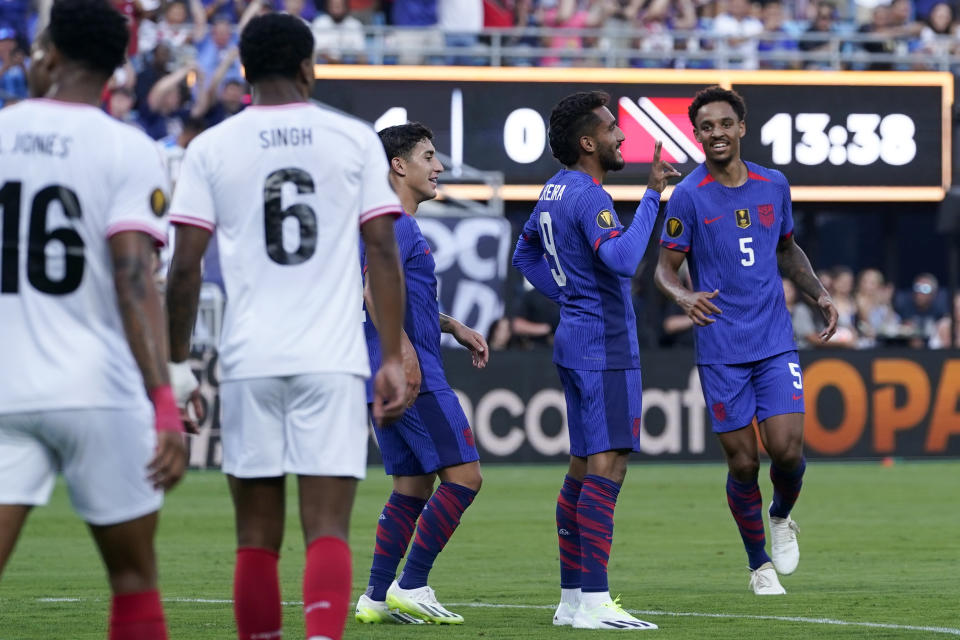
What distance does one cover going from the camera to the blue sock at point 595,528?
726 centimetres

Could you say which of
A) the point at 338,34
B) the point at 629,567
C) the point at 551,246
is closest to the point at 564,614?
the point at 551,246

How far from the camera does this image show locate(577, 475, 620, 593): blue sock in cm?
726

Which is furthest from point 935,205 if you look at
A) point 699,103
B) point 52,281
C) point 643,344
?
point 52,281

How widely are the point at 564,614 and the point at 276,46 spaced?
330cm

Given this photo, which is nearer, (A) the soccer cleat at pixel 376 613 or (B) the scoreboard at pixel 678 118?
(A) the soccer cleat at pixel 376 613

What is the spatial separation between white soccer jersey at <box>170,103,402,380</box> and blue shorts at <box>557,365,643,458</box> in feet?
7.99

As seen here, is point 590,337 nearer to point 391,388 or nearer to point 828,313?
point 828,313

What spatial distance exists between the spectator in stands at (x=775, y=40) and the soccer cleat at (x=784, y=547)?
1334cm

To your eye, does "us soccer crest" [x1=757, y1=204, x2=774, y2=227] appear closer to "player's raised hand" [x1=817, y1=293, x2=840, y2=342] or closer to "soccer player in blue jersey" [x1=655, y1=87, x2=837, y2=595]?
"soccer player in blue jersey" [x1=655, y1=87, x2=837, y2=595]

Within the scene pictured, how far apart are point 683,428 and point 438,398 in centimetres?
1191

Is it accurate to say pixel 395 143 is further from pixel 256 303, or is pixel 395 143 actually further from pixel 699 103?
pixel 256 303

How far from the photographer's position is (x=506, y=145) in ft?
65.5

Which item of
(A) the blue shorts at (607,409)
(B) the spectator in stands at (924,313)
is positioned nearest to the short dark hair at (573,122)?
(A) the blue shorts at (607,409)

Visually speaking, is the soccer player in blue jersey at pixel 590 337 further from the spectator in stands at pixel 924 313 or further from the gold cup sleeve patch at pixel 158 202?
the spectator in stands at pixel 924 313
